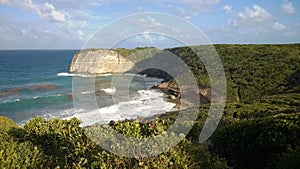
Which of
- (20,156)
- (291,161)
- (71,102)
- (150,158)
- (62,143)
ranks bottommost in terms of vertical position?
(71,102)

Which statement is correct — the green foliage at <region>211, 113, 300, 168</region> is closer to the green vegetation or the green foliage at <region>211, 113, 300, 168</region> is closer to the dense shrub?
the green vegetation

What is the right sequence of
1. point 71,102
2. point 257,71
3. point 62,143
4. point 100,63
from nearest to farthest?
point 62,143 < point 71,102 < point 257,71 < point 100,63

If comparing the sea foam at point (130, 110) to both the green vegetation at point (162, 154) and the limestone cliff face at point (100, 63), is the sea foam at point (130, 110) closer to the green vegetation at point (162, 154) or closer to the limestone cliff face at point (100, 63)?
the green vegetation at point (162, 154)

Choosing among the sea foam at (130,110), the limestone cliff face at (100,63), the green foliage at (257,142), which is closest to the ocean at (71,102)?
the sea foam at (130,110)

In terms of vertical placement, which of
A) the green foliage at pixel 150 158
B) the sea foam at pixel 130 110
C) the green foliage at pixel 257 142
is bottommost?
the sea foam at pixel 130 110

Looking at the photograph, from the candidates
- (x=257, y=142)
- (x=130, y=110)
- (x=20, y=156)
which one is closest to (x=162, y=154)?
(x=20, y=156)

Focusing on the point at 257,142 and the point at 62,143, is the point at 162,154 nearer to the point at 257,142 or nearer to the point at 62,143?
the point at 62,143
